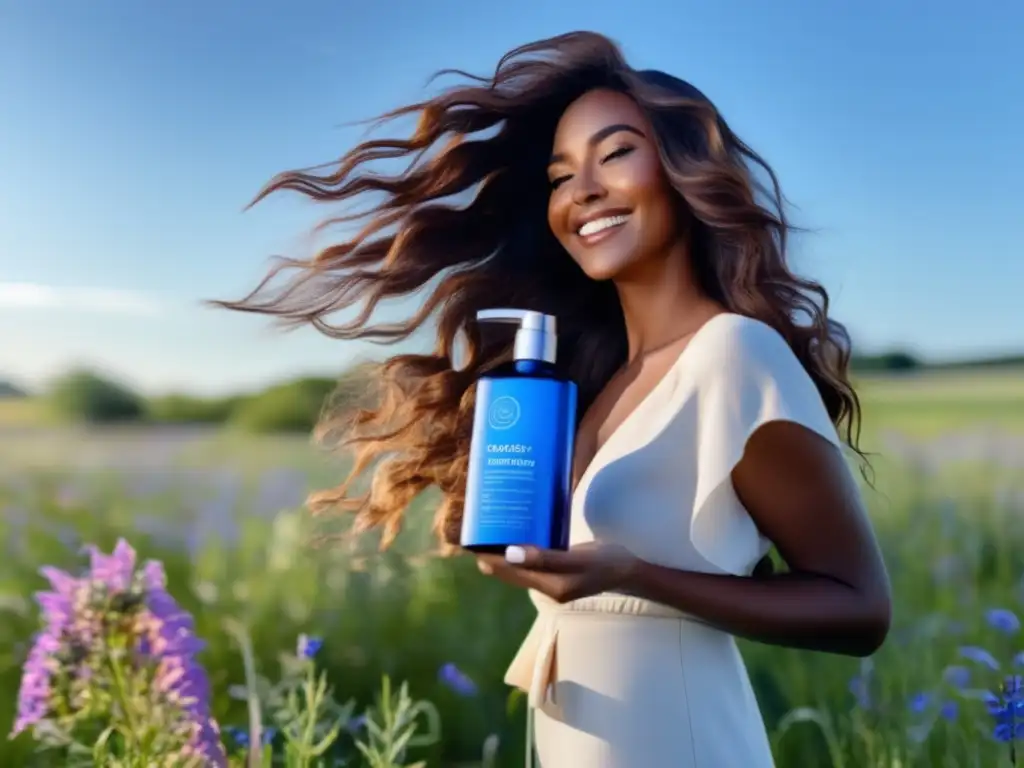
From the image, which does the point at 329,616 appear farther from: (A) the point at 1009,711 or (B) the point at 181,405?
(A) the point at 1009,711

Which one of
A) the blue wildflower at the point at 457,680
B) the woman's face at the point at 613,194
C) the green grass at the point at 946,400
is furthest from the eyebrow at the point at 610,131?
the blue wildflower at the point at 457,680

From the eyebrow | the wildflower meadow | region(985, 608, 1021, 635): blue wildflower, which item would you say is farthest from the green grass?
the eyebrow

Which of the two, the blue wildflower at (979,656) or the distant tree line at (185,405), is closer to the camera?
the blue wildflower at (979,656)

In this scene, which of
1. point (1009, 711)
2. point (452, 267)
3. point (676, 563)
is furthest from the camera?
point (452, 267)

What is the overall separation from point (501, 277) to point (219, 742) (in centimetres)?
70

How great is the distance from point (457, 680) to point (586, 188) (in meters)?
0.86

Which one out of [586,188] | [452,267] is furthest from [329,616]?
[586,188]

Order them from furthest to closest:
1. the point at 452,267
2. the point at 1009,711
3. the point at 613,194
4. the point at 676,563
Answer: the point at 452,267
the point at 1009,711
the point at 613,194
the point at 676,563

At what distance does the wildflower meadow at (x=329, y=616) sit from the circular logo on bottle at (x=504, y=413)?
65 cm

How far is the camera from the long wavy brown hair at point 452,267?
138cm

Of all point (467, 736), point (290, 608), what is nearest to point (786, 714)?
point (467, 736)

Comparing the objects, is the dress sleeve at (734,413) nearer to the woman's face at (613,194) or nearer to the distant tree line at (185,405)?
the woman's face at (613,194)

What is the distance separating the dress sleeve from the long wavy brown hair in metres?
0.25

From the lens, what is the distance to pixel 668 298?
125 centimetres
